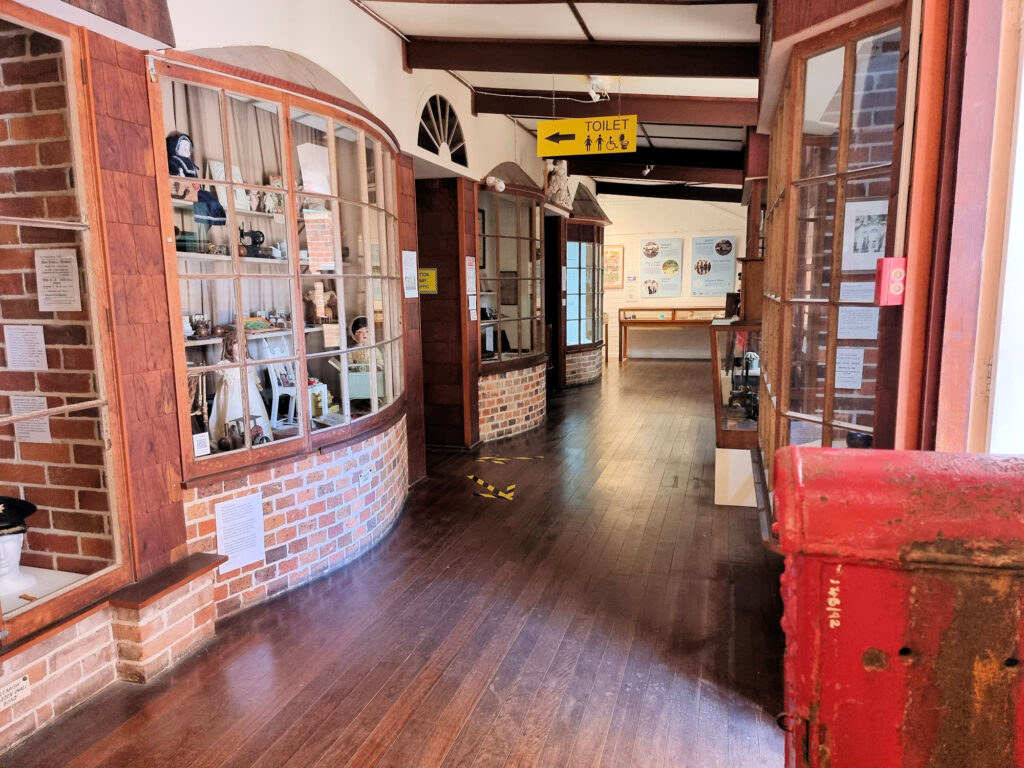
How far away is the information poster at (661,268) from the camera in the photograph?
40.9 ft

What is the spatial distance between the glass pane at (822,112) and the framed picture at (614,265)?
1046 cm

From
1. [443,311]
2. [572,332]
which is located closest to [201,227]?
[443,311]

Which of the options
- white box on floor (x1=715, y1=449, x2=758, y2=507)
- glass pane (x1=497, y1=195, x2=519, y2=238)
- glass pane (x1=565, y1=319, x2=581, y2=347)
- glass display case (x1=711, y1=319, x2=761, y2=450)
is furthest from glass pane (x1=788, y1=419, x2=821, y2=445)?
glass pane (x1=565, y1=319, x2=581, y2=347)

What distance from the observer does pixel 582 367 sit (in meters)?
9.79

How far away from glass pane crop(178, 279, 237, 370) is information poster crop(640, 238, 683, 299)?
10.5 m

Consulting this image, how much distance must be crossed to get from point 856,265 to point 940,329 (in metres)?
0.63

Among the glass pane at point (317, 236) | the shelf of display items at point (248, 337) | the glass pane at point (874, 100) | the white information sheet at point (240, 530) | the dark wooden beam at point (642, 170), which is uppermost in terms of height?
the dark wooden beam at point (642, 170)

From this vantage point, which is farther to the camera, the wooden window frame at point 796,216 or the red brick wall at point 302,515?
the red brick wall at point 302,515

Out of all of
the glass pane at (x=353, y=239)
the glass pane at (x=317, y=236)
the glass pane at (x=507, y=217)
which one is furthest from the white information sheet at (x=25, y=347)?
the glass pane at (x=507, y=217)

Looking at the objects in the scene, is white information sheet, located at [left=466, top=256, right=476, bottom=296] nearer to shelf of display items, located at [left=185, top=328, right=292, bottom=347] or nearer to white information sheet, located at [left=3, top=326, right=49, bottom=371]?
shelf of display items, located at [left=185, top=328, right=292, bottom=347]

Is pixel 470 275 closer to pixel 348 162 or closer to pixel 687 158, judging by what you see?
pixel 348 162

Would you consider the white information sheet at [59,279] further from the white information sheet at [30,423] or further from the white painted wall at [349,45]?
the white painted wall at [349,45]

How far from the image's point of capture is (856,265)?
2264mm

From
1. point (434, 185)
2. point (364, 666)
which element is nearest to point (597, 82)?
point (434, 185)
